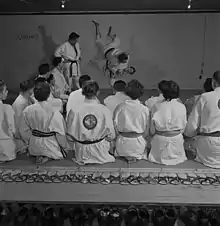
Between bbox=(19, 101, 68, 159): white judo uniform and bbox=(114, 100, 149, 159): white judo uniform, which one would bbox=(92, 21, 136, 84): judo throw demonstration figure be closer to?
bbox=(114, 100, 149, 159): white judo uniform

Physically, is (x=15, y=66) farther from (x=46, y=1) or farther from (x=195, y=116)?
(x=195, y=116)

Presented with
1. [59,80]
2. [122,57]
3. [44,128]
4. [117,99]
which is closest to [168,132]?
[117,99]

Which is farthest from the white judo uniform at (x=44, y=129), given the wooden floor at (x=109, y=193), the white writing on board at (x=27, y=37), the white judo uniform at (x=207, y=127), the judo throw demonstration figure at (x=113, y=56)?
the white writing on board at (x=27, y=37)

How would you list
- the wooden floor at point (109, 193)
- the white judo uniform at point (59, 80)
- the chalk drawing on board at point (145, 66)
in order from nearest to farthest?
the wooden floor at point (109, 193)
the white judo uniform at point (59, 80)
the chalk drawing on board at point (145, 66)

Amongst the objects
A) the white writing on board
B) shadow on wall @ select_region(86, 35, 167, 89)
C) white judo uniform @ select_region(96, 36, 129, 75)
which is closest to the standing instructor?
white judo uniform @ select_region(96, 36, 129, 75)

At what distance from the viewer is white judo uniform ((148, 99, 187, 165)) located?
3355 mm

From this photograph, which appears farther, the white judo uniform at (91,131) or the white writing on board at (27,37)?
the white writing on board at (27,37)

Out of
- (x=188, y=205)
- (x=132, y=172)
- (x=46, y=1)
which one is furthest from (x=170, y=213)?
(x=46, y=1)

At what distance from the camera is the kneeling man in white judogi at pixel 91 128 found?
336 centimetres

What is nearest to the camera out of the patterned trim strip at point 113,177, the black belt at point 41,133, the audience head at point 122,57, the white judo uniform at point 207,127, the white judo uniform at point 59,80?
the patterned trim strip at point 113,177

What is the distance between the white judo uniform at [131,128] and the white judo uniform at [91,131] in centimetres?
9

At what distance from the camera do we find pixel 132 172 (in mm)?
3336

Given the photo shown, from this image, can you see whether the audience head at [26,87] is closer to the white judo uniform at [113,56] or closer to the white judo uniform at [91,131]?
the white judo uniform at [91,131]

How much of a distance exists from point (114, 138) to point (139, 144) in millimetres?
253
